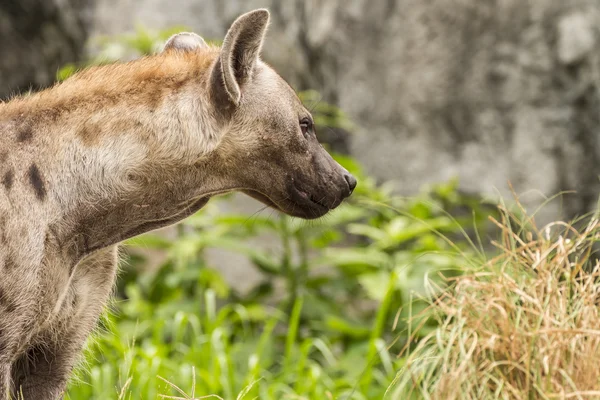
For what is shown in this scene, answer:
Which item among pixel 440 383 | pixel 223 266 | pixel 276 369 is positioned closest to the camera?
pixel 440 383

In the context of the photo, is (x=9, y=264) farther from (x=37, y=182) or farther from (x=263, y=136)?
(x=263, y=136)

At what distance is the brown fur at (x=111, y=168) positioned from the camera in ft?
8.40

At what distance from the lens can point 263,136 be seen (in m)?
2.84

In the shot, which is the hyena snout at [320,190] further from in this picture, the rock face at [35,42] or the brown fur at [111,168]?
the rock face at [35,42]

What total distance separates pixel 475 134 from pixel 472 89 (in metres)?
0.32

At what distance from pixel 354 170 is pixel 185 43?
2021 millimetres

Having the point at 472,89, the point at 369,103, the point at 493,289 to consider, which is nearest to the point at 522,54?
the point at 472,89

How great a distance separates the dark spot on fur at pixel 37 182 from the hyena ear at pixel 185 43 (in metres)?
0.67

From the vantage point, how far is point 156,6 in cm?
711

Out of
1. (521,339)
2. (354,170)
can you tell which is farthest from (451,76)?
(521,339)

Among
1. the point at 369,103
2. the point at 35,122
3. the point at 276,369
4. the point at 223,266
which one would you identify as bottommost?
the point at 223,266

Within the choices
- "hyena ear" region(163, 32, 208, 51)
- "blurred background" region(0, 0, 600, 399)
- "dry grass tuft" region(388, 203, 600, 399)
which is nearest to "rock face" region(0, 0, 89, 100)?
"blurred background" region(0, 0, 600, 399)

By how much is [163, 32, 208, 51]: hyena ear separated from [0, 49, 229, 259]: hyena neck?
0.26 metres

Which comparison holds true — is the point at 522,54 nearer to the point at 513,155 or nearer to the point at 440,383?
the point at 513,155
